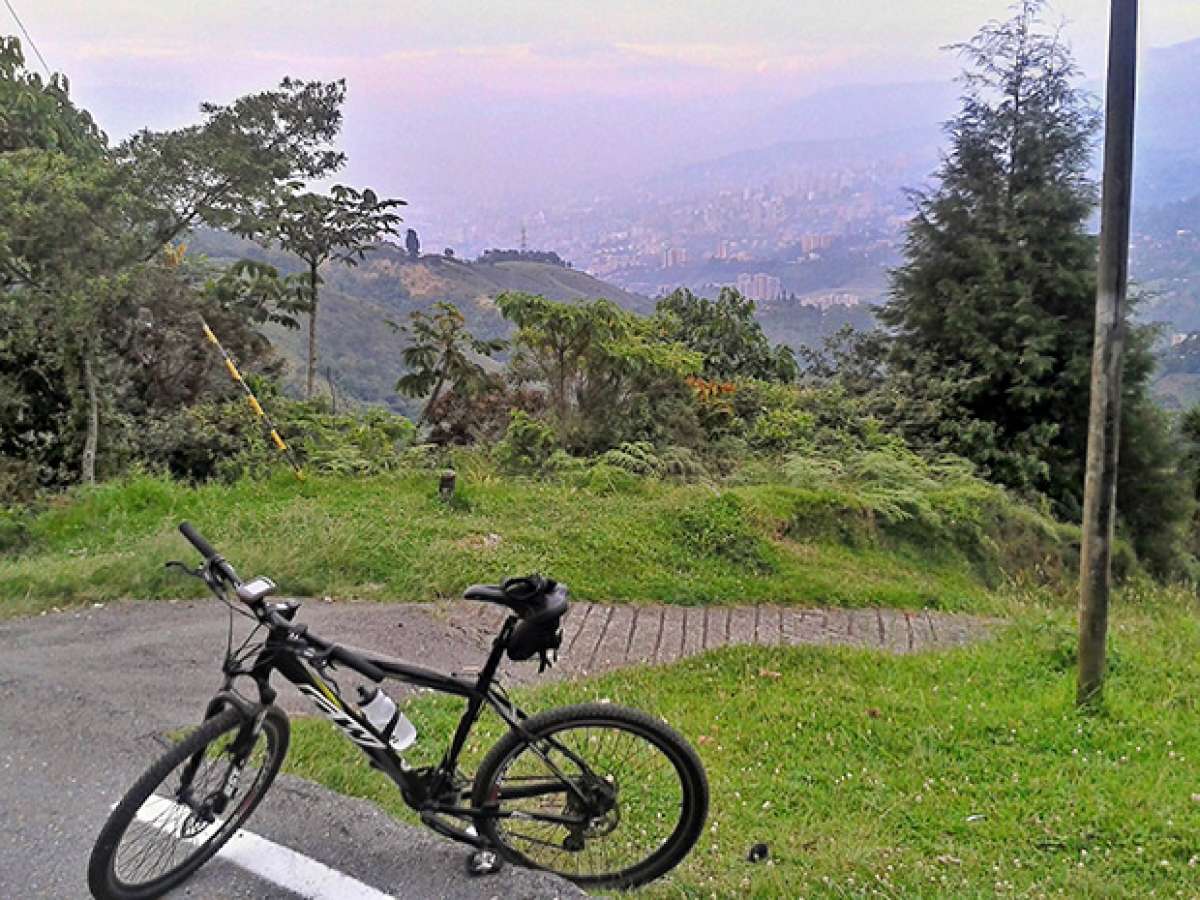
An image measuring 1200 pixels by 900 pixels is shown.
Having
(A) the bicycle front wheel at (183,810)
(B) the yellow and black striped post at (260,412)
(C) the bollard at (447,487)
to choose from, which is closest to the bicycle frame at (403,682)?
(A) the bicycle front wheel at (183,810)

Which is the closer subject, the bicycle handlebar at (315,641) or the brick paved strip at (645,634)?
the bicycle handlebar at (315,641)

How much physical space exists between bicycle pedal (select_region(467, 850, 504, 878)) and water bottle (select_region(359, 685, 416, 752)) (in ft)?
1.34

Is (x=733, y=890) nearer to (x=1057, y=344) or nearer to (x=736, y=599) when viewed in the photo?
(x=736, y=599)

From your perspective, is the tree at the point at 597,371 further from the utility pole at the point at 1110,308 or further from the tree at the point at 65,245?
the utility pole at the point at 1110,308

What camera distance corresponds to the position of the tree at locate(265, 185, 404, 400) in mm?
14266

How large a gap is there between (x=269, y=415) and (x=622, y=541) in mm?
5562

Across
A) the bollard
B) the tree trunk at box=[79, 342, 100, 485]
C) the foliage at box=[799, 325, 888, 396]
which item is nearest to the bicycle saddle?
the bollard

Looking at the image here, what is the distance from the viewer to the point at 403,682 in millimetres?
2643

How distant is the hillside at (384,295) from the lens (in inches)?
876

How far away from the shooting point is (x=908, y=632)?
616cm

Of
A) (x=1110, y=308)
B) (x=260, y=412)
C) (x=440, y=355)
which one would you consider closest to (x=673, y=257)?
(x=440, y=355)

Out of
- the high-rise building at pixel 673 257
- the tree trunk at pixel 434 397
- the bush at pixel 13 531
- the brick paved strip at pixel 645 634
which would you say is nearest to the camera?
the brick paved strip at pixel 645 634

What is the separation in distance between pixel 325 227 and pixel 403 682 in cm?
1343

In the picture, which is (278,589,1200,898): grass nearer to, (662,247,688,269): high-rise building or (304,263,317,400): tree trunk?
(304,263,317,400): tree trunk
